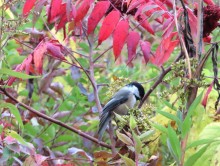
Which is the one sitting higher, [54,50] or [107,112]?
[54,50]

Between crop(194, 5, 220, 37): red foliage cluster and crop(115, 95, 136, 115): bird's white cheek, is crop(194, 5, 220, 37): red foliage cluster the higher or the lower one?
the higher one

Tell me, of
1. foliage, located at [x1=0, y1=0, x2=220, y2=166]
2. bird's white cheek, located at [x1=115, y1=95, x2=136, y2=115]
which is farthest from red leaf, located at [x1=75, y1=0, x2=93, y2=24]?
bird's white cheek, located at [x1=115, y1=95, x2=136, y2=115]

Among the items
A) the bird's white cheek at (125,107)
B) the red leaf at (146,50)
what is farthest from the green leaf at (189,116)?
the bird's white cheek at (125,107)

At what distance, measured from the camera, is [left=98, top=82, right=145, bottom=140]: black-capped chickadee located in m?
1.75

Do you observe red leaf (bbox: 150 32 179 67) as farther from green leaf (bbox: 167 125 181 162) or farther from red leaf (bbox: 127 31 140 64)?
green leaf (bbox: 167 125 181 162)

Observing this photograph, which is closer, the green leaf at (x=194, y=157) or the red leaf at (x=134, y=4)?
the green leaf at (x=194, y=157)

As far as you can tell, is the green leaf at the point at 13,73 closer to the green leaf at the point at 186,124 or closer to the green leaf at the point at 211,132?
the green leaf at the point at 186,124

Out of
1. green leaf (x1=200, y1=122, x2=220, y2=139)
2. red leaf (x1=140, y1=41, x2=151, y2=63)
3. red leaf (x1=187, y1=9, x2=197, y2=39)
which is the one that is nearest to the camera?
green leaf (x1=200, y1=122, x2=220, y2=139)

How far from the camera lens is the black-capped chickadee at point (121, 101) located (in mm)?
1745

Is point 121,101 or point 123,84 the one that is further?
point 121,101

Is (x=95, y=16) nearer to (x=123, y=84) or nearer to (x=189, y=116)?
(x=123, y=84)

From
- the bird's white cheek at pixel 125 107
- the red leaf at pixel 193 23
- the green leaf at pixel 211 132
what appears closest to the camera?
the green leaf at pixel 211 132

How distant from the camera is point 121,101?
191cm

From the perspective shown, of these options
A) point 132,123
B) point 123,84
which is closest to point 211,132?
point 123,84
